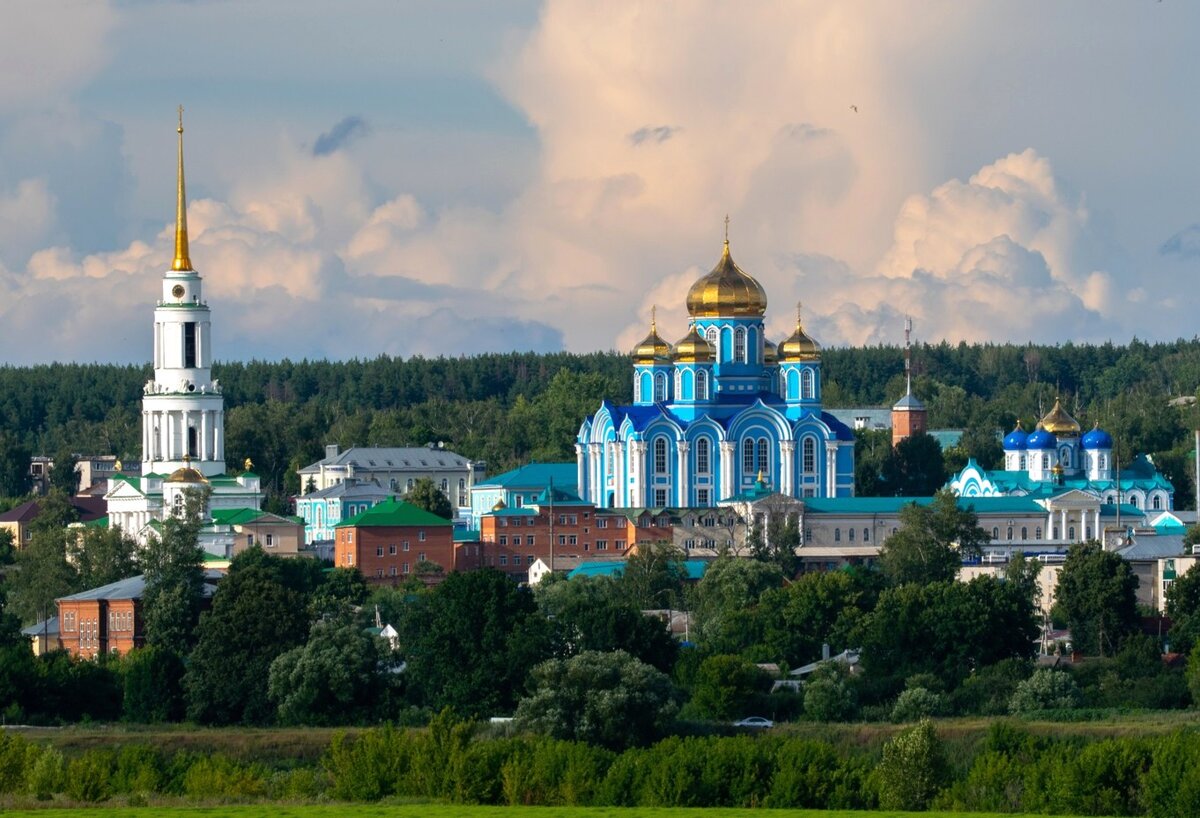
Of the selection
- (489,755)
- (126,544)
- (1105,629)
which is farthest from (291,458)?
(489,755)

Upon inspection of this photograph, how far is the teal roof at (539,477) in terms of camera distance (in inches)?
3430

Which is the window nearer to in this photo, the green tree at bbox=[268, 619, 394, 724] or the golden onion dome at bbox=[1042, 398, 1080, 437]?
the golden onion dome at bbox=[1042, 398, 1080, 437]

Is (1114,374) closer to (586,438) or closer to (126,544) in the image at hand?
(586,438)

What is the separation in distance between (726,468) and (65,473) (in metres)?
42.5

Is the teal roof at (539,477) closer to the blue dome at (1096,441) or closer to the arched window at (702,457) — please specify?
the arched window at (702,457)

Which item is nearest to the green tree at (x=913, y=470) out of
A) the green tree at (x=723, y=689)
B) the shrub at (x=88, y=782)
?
the green tree at (x=723, y=689)

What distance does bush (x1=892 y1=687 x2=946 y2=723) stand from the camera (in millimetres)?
52938

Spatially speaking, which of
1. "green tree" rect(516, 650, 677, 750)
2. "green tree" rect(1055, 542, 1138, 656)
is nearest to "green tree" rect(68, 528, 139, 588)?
"green tree" rect(1055, 542, 1138, 656)

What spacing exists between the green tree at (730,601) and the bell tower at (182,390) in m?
22.1

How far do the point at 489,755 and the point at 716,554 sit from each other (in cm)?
3830

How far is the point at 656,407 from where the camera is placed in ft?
273

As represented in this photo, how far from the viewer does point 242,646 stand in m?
56.0

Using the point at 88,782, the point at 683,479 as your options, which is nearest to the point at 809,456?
the point at 683,479

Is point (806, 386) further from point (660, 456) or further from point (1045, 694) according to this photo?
point (1045, 694)
